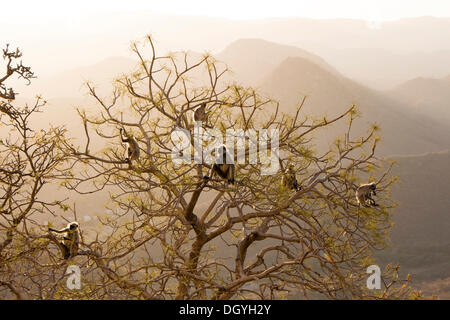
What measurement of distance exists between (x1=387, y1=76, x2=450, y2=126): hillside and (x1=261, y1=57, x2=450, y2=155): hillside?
9299 mm

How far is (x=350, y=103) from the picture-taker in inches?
2702

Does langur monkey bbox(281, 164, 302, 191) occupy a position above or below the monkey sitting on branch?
above

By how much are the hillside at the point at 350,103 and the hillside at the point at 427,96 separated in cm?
930

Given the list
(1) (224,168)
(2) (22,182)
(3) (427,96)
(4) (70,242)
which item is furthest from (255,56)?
(4) (70,242)

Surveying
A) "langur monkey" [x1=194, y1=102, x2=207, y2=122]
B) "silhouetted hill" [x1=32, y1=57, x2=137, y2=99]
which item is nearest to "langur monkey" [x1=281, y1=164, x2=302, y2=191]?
"langur monkey" [x1=194, y1=102, x2=207, y2=122]

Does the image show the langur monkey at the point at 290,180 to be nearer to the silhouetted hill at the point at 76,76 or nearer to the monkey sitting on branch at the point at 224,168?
the monkey sitting on branch at the point at 224,168

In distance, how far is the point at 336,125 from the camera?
6744 centimetres

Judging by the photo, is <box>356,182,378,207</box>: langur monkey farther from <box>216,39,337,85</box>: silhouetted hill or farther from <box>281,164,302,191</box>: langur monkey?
<box>216,39,337,85</box>: silhouetted hill

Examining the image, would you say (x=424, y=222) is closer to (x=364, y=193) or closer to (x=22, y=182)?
(x=364, y=193)

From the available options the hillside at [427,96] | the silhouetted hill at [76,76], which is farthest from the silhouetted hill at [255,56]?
the silhouetted hill at [76,76]

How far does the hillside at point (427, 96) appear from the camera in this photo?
300 ft

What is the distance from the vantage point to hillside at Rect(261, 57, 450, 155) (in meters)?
67.6
